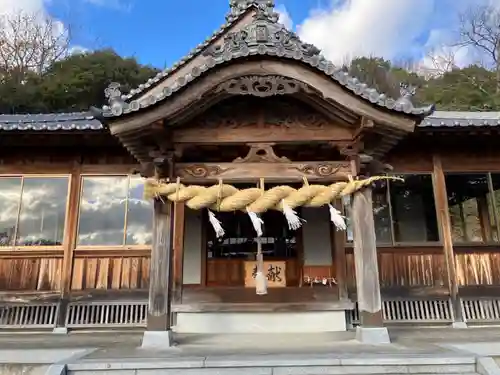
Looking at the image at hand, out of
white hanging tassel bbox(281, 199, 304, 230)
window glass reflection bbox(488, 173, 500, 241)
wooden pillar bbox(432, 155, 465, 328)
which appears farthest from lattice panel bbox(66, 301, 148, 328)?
window glass reflection bbox(488, 173, 500, 241)

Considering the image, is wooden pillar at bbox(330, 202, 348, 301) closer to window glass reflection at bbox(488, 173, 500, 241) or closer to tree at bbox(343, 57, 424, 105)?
window glass reflection at bbox(488, 173, 500, 241)

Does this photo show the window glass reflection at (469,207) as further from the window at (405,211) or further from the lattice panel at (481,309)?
the lattice panel at (481,309)

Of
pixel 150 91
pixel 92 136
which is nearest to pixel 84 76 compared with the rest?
pixel 150 91

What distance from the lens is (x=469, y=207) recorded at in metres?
9.91

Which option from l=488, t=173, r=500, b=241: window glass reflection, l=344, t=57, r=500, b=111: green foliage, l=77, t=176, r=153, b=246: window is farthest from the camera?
l=344, t=57, r=500, b=111: green foliage

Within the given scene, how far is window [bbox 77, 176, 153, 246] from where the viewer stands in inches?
339

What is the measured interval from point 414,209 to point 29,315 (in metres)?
9.11

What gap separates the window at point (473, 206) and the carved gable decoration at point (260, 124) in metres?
4.18

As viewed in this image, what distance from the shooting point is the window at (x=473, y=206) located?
9148 millimetres

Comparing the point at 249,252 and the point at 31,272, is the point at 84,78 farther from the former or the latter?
the point at 249,252

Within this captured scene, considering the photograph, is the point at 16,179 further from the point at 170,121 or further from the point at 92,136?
the point at 170,121

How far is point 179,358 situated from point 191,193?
95.3 inches

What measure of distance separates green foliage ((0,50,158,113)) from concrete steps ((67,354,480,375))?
2408 centimetres

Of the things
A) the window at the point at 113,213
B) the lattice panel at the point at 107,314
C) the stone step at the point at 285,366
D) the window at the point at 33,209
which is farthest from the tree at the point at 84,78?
the stone step at the point at 285,366
